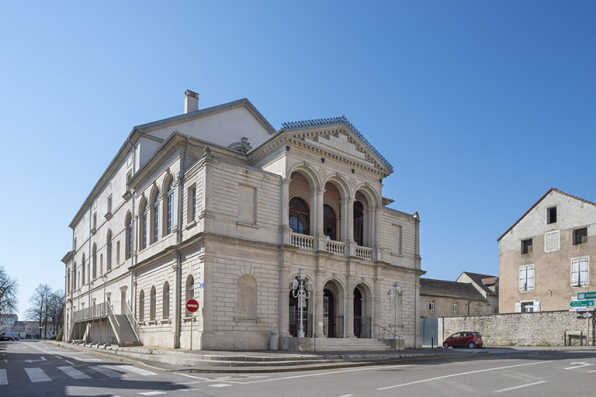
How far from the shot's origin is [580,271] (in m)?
37.0

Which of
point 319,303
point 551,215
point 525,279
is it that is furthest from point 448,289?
point 319,303

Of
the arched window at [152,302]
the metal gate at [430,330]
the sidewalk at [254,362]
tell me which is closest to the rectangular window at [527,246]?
the metal gate at [430,330]

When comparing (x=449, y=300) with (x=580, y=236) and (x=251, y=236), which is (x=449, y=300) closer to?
(x=580, y=236)

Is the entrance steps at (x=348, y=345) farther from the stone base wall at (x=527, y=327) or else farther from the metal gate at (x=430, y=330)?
the metal gate at (x=430, y=330)

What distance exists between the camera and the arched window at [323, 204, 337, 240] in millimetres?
29781

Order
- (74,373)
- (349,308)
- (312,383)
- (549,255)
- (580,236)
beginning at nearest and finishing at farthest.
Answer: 1. (312,383)
2. (74,373)
3. (349,308)
4. (580,236)
5. (549,255)

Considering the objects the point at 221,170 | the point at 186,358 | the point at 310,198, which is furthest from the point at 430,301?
the point at 186,358

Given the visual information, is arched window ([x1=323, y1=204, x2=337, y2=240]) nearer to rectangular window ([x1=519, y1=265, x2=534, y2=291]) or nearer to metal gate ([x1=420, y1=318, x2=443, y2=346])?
metal gate ([x1=420, y1=318, x2=443, y2=346])

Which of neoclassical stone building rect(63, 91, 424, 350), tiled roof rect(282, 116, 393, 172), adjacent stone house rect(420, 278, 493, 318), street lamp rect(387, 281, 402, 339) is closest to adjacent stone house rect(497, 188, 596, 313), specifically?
adjacent stone house rect(420, 278, 493, 318)

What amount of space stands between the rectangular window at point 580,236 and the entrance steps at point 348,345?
19903 millimetres

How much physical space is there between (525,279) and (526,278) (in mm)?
122

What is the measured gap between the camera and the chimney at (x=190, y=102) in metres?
34.3

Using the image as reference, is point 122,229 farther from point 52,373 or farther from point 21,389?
point 21,389

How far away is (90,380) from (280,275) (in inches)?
489
